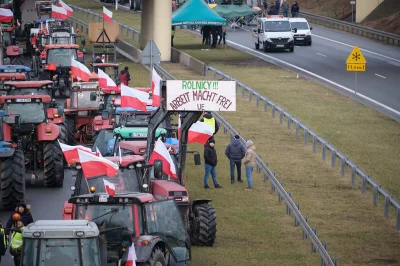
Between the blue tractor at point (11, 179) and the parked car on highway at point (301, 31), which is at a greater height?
the blue tractor at point (11, 179)

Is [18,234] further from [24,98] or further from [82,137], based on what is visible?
[82,137]

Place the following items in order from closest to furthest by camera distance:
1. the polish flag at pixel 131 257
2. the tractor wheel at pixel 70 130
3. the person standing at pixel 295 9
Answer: the polish flag at pixel 131 257 → the tractor wheel at pixel 70 130 → the person standing at pixel 295 9

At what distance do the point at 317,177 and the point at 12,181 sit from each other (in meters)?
8.75

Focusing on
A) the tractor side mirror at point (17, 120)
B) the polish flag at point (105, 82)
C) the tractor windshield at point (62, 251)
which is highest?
the tractor windshield at point (62, 251)

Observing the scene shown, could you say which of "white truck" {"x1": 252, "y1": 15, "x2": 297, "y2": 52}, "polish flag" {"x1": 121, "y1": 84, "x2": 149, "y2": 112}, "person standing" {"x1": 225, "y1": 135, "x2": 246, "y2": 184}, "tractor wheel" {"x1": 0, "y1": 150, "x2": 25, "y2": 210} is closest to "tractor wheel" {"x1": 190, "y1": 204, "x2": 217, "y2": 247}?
"tractor wheel" {"x1": 0, "y1": 150, "x2": 25, "y2": 210}

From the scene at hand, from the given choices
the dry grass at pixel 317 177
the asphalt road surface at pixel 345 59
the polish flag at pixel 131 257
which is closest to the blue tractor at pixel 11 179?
the dry grass at pixel 317 177

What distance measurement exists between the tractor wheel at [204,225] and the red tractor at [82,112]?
11.8 m

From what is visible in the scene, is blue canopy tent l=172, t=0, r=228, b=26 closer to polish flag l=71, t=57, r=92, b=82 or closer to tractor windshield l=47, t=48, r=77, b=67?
tractor windshield l=47, t=48, r=77, b=67

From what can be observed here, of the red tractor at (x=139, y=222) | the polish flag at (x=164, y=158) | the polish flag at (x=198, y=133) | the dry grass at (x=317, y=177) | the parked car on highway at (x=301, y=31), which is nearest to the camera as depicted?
the red tractor at (x=139, y=222)

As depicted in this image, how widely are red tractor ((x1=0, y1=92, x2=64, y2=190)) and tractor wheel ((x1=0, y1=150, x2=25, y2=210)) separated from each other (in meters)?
1.77

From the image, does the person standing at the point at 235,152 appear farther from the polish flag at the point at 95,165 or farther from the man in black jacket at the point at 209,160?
the polish flag at the point at 95,165

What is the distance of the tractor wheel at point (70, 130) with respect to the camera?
106 ft

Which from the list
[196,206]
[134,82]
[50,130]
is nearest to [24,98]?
[50,130]

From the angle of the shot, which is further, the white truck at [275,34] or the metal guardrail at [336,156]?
the white truck at [275,34]
